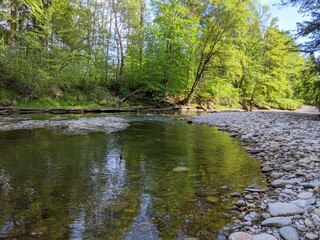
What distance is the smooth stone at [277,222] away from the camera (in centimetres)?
228

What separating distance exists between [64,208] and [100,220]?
522 millimetres

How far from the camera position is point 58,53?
56.3 ft

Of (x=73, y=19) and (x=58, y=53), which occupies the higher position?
Answer: (x=73, y=19)

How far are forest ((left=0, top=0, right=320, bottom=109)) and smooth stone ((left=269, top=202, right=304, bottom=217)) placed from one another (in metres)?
15.3

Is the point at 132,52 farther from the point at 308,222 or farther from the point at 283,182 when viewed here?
the point at 308,222

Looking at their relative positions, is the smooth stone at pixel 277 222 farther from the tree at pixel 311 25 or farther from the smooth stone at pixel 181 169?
the tree at pixel 311 25

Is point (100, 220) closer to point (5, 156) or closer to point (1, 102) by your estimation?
point (5, 156)

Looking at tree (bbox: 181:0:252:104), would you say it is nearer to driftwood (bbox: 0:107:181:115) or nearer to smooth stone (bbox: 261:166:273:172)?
driftwood (bbox: 0:107:181:115)

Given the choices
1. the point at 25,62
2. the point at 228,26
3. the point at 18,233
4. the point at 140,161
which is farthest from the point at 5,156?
the point at 228,26

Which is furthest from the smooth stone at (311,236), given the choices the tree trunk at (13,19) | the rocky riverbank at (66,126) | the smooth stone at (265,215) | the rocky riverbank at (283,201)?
the tree trunk at (13,19)

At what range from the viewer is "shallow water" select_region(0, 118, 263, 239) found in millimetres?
2389

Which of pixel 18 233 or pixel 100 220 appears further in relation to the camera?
pixel 100 220

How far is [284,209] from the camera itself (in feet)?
8.22

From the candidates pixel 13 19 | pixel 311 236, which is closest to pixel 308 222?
pixel 311 236
